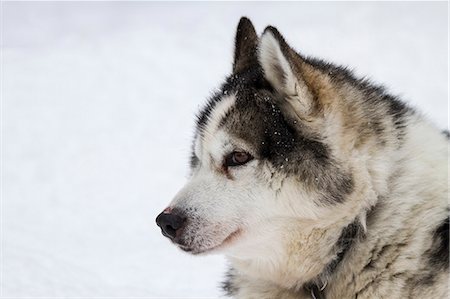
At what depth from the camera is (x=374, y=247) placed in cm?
345

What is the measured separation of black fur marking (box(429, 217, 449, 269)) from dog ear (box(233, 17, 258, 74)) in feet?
4.56

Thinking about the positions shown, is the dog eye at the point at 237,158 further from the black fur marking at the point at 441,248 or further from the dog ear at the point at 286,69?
the black fur marking at the point at 441,248

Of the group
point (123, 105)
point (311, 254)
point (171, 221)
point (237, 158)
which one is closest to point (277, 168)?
point (237, 158)

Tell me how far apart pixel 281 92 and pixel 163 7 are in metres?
12.9

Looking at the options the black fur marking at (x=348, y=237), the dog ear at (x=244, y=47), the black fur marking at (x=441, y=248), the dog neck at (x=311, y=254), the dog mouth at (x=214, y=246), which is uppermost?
the dog ear at (x=244, y=47)

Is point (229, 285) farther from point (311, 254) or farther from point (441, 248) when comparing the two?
point (441, 248)

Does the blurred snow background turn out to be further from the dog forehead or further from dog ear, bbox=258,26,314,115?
dog ear, bbox=258,26,314,115

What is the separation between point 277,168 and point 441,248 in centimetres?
90

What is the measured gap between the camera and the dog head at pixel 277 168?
337cm

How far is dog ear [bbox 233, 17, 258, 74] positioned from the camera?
13.4 ft

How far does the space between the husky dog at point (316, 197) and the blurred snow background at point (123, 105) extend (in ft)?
7.85

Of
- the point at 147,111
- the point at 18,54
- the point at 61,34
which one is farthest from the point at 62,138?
the point at 61,34

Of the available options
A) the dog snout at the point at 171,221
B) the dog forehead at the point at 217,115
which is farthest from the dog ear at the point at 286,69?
the dog snout at the point at 171,221

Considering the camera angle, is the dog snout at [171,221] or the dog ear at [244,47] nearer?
the dog snout at [171,221]
